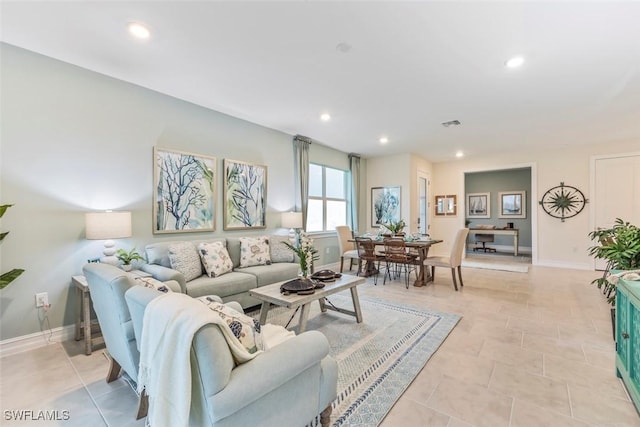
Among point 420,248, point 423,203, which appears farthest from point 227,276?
point 423,203

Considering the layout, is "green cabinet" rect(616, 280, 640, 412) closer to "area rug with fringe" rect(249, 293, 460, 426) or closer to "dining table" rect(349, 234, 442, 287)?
"area rug with fringe" rect(249, 293, 460, 426)

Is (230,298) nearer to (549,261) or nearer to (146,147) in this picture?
(146,147)

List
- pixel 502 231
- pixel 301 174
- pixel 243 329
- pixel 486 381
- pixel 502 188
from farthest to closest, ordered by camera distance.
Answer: pixel 502 188 < pixel 502 231 < pixel 301 174 < pixel 486 381 < pixel 243 329

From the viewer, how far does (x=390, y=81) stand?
10.3 ft

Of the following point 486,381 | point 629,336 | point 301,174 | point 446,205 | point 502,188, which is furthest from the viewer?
point 502,188

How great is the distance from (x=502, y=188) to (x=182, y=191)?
9.48 m

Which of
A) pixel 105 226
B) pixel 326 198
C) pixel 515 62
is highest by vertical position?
pixel 515 62

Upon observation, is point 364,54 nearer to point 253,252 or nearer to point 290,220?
point 253,252

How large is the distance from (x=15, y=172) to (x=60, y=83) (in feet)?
3.16

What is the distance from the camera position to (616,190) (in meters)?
5.67

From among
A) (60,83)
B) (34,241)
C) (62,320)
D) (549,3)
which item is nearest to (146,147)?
(60,83)

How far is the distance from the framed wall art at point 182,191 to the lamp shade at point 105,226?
639 millimetres

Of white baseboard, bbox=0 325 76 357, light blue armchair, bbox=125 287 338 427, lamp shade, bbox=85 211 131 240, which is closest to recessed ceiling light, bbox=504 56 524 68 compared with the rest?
light blue armchair, bbox=125 287 338 427

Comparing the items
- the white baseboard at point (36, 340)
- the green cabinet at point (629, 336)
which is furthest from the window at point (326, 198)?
the green cabinet at point (629, 336)
